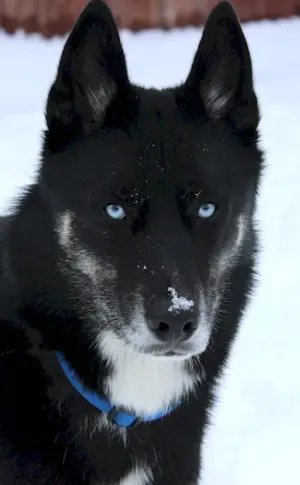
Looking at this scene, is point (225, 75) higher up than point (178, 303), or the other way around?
point (225, 75)

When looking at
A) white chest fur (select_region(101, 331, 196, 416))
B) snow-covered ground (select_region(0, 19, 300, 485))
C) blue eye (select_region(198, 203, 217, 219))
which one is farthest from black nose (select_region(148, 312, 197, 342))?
snow-covered ground (select_region(0, 19, 300, 485))

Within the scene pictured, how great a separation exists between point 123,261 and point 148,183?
0.77ft

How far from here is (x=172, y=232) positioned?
2.14m

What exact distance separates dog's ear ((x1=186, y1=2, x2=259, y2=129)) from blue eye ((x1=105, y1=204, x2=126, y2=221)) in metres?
0.45

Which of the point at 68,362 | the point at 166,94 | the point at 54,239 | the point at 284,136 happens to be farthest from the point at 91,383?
the point at 284,136

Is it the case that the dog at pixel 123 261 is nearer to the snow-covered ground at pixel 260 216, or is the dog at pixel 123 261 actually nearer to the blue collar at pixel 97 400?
the blue collar at pixel 97 400

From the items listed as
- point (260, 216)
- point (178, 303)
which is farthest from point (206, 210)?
point (260, 216)

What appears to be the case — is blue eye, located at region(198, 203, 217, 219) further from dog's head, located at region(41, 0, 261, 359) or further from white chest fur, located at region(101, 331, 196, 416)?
white chest fur, located at region(101, 331, 196, 416)

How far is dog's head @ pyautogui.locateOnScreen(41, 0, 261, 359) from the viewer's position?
2.09m

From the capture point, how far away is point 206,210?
2.21m

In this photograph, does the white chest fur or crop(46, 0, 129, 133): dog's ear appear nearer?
crop(46, 0, 129, 133): dog's ear

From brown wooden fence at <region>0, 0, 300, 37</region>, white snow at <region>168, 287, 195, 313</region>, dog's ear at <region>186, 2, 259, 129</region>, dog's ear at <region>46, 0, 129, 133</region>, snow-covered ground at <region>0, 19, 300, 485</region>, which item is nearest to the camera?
white snow at <region>168, 287, 195, 313</region>

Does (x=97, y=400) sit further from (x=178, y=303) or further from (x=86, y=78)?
(x=86, y=78)

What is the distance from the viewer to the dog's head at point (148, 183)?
2.09 m
